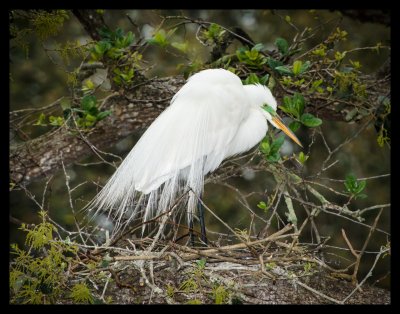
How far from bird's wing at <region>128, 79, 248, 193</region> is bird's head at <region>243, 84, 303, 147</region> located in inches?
2.2

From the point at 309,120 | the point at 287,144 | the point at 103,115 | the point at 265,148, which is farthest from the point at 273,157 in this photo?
the point at 287,144

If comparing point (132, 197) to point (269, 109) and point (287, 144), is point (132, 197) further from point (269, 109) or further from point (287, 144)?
point (287, 144)

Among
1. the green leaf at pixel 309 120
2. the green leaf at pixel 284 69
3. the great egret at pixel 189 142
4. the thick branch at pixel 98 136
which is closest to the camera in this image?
the green leaf at pixel 309 120

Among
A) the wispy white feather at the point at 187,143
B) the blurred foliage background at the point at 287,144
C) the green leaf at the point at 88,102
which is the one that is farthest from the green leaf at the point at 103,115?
the blurred foliage background at the point at 287,144

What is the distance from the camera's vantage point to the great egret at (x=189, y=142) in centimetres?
269

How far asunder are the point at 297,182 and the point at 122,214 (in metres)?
0.80

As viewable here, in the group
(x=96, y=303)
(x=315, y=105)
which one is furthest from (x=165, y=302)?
(x=315, y=105)

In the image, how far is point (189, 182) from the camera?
281cm

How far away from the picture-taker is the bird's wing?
270cm

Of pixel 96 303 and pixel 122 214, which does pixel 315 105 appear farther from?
pixel 96 303

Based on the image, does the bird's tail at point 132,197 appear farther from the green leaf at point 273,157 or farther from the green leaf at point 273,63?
the green leaf at point 273,63

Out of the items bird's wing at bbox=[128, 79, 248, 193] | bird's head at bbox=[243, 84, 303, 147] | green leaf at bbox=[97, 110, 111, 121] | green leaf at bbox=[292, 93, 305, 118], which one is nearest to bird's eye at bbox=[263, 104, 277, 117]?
bird's head at bbox=[243, 84, 303, 147]

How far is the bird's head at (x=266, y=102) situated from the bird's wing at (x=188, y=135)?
6 cm

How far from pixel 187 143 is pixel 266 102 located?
0.48 m
